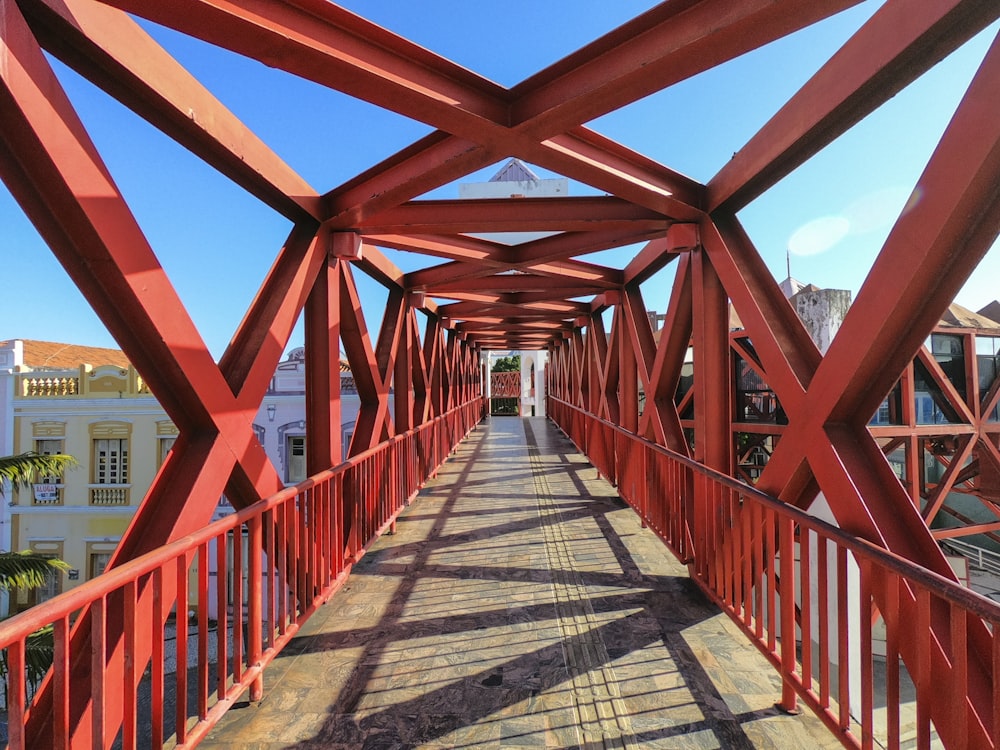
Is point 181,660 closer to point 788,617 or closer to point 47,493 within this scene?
point 788,617

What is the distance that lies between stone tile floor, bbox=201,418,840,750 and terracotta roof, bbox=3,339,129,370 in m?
22.9

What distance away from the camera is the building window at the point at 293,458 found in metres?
18.7

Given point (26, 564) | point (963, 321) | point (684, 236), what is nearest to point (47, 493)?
point (26, 564)

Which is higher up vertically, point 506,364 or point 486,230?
point 506,364

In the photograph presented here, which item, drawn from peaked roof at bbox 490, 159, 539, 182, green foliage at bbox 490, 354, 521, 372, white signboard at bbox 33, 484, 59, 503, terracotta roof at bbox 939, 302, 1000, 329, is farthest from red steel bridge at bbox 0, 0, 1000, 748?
green foliage at bbox 490, 354, 521, 372

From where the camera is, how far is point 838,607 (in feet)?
6.82

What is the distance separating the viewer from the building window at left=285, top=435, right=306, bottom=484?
18.7 m

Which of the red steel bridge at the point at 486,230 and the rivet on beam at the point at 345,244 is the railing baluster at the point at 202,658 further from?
the rivet on beam at the point at 345,244

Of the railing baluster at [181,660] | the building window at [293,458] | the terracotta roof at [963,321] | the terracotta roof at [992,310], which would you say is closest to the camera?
the railing baluster at [181,660]

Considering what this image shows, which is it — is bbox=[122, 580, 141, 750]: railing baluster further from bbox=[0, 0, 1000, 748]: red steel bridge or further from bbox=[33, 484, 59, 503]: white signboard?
bbox=[33, 484, 59, 503]: white signboard

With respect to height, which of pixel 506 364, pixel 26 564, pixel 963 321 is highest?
pixel 506 364

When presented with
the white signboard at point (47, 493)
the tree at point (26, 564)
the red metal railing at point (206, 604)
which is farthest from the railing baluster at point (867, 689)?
the white signboard at point (47, 493)

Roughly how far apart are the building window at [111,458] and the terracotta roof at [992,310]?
123ft

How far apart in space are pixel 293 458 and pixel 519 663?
712 inches
